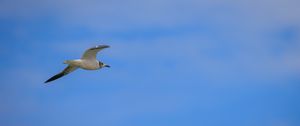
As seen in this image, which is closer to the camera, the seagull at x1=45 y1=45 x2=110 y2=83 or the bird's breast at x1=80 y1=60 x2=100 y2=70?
the seagull at x1=45 y1=45 x2=110 y2=83

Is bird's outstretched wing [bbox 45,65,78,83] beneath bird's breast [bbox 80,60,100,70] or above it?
above

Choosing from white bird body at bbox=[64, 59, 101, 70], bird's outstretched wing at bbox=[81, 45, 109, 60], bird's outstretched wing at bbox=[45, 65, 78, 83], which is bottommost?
white bird body at bbox=[64, 59, 101, 70]

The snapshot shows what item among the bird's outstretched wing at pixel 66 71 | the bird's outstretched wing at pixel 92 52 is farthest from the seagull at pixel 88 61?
the bird's outstretched wing at pixel 66 71

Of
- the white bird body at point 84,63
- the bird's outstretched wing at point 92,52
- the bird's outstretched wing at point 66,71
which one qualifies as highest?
the bird's outstretched wing at point 66,71

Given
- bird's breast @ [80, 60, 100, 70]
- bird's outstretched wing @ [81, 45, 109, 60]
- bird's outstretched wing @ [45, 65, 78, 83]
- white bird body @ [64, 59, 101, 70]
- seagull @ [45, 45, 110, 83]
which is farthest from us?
bird's outstretched wing @ [45, 65, 78, 83]

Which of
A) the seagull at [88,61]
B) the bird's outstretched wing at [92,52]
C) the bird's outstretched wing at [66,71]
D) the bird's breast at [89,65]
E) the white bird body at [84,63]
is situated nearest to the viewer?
the bird's outstretched wing at [92,52]

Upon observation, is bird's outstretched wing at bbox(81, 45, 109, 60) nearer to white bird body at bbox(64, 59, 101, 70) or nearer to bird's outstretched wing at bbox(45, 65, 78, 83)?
white bird body at bbox(64, 59, 101, 70)

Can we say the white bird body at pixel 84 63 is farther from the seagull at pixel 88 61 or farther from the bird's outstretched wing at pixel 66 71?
the bird's outstretched wing at pixel 66 71

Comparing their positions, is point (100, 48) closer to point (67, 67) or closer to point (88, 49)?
point (88, 49)

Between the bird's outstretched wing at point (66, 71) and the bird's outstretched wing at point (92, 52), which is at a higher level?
the bird's outstretched wing at point (66, 71)

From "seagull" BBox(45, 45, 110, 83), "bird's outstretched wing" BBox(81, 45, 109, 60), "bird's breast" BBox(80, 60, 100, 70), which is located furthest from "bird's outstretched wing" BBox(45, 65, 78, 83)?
"bird's outstretched wing" BBox(81, 45, 109, 60)

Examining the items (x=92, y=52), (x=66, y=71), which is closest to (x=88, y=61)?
(x=92, y=52)

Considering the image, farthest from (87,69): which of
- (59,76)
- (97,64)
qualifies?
(59,76)

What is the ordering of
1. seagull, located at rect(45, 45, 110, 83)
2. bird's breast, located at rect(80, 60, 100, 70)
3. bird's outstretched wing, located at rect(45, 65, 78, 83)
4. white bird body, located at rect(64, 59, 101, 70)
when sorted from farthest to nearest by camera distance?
bird's outstretched wing, located at rect(45, 65, 78, 83) < bird's breast, located at rect(80, 60, 100, 70) < white bird body, located at rect(64, 59, 101, 70) < seagull, located at rect(45, 45, 110, 83)
